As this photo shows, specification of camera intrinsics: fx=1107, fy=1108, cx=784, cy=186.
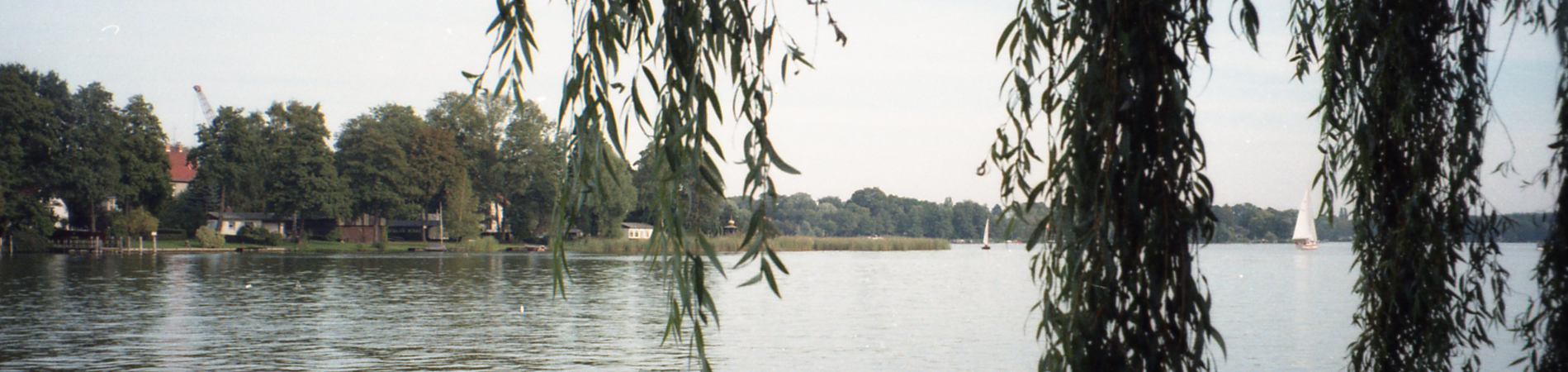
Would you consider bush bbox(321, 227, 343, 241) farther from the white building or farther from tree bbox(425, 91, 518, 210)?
the white building

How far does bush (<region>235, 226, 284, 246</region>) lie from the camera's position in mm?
78125

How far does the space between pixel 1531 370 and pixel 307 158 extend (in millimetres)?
79423

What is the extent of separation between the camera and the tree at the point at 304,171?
75.6 meters

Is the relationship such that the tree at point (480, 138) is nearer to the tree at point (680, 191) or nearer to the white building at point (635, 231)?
the white building at point (635, 231)

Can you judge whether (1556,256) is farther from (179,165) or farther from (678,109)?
(179,165)

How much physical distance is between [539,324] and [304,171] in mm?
60888

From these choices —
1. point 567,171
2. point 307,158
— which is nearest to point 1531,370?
point 567,171

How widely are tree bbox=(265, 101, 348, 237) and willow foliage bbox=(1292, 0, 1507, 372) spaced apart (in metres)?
78.2

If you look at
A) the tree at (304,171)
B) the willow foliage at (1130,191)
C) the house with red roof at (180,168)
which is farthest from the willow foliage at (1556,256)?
the house with red roof at (180,168)

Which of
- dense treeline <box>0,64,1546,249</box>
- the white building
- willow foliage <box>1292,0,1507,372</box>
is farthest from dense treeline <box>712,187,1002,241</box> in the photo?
willow foliage <box>1292,0,1507,372</box>

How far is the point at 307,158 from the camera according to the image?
→ 249 feet

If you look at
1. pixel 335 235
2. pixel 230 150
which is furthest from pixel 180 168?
pixel 230 150

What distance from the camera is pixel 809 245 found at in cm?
8575

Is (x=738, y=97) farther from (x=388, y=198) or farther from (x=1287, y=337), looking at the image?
(x=388, y=198)
